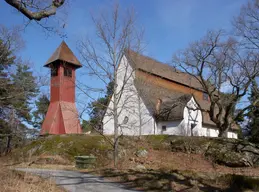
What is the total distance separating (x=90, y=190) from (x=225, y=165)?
9.83 metres

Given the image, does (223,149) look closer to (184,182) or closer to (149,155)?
(149,155)

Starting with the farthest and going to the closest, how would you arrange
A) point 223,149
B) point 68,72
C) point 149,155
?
point 68,72, point 149,155, point 223,149

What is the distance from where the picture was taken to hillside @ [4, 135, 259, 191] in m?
12.8

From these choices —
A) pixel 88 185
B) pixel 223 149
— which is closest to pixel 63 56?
pixel 223 149

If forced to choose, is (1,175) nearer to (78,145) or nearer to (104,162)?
(104,162)

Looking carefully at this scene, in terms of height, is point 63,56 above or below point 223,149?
above

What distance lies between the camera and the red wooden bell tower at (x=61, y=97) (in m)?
28.9

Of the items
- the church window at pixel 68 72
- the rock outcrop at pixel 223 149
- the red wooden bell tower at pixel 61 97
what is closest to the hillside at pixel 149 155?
the rock outcrop at pixel 223 149

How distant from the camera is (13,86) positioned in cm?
1730

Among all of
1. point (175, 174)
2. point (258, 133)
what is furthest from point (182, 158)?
point (258, 133)

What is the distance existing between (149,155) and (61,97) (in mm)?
14953

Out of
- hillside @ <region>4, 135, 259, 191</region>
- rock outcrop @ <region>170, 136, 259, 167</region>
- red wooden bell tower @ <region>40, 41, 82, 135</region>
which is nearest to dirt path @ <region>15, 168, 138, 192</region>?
hillside @ <region>4, 135, 259, 191</region>

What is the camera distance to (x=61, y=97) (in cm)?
3014

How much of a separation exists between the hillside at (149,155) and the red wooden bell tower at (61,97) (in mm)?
7354
